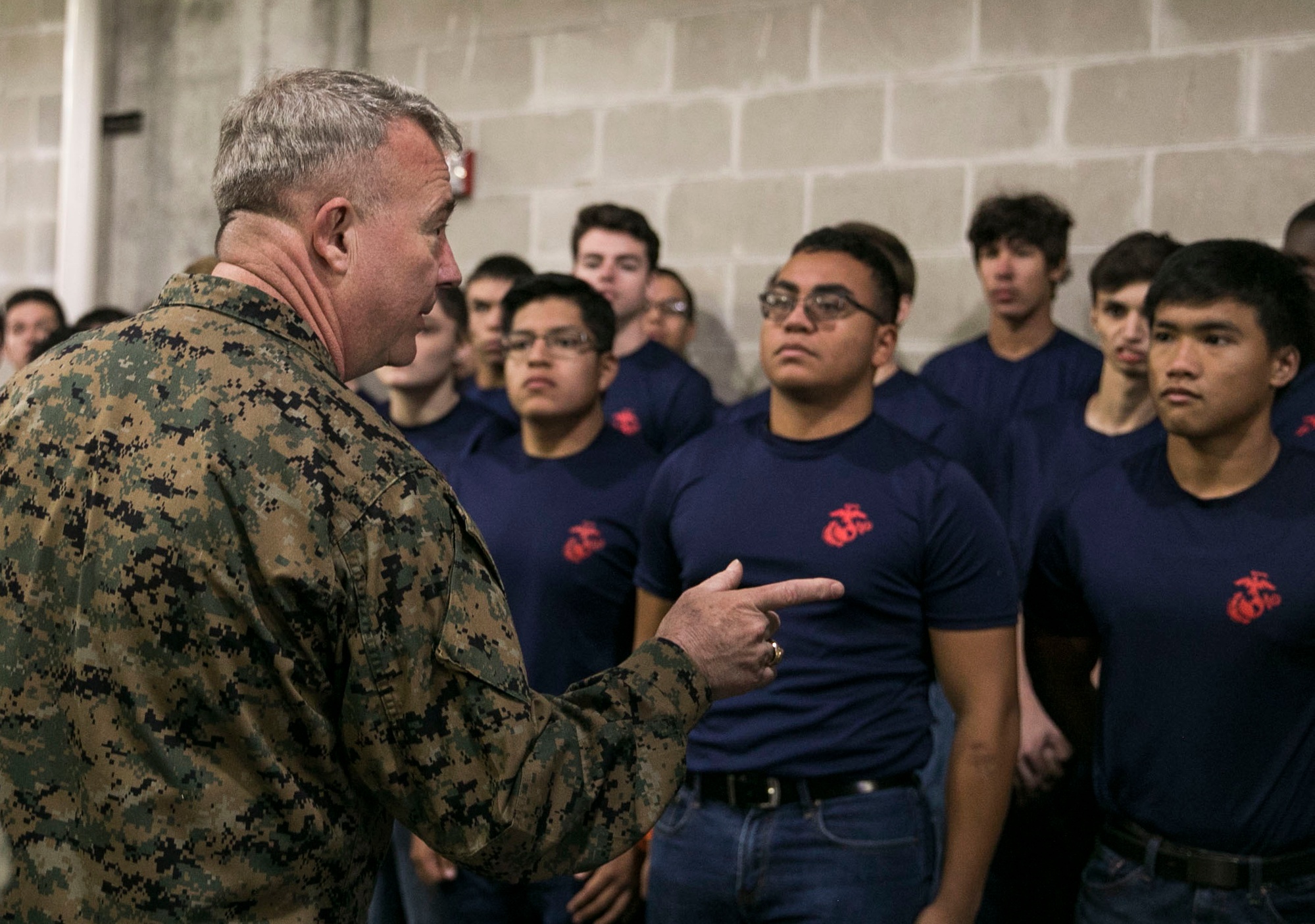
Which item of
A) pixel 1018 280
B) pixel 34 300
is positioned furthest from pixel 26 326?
pixel 1018 280

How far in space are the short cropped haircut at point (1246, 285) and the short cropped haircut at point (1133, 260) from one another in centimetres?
71

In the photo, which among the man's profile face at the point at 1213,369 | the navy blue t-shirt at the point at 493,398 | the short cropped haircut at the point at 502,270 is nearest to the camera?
the man's profile face at the point at 1213,369

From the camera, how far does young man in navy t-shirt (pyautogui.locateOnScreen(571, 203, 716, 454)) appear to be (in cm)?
374

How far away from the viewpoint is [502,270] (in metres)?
4.13

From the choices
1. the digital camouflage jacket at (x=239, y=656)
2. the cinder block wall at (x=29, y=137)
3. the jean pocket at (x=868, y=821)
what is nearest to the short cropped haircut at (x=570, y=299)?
the jean pocket at (x=868, y=821)

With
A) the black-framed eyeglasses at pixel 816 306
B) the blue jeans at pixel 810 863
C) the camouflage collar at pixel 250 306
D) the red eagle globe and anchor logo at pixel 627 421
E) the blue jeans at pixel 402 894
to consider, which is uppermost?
the black-framed eyeglasses at pixel 816 306

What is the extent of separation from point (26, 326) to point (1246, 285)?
4163 millimetres

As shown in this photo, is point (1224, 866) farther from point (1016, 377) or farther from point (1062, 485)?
point (1016, 377)

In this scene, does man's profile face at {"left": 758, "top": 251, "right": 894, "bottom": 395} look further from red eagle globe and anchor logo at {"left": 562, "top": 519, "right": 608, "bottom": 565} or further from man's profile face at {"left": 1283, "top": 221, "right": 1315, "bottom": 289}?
man's profile face at {"left": 1283, "top": 221, "right": 1315, "bottom": 289}

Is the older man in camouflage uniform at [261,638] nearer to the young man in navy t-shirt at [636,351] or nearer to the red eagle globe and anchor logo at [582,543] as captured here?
the red eagle globe and anchor logo at [582,543]

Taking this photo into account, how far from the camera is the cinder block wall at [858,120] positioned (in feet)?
12.4

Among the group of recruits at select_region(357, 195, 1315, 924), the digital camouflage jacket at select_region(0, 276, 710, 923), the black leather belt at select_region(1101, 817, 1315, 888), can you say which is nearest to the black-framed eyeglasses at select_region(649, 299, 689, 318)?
the group of recruits at select_region(357, 195, 1315, 924)

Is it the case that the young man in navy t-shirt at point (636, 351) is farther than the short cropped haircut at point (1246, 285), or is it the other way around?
the young man in navy t-shirt at point (636, 351)

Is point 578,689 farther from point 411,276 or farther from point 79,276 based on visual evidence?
point 79,276
